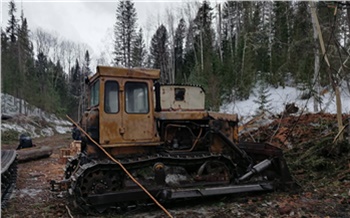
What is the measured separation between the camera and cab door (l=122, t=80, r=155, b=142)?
21.6ft

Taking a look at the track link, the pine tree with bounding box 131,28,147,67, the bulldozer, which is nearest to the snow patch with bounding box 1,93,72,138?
the pine tree with bounding box 131,28,147,67

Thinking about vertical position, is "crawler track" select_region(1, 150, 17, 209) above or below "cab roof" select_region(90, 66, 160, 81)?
below

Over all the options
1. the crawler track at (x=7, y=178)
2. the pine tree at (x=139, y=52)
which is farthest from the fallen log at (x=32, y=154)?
the pine tree at (x=139, y=52)

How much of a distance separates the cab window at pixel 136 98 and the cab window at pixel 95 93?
0.61 m

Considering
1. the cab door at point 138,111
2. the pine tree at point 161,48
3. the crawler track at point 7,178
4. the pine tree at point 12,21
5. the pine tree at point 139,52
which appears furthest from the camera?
the pine tree at point 12,21

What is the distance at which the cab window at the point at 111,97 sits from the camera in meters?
6.45

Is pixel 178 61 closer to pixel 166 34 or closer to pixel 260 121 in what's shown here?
pixel 166 34

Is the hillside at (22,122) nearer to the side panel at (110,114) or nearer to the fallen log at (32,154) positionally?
the fallen log at (32,154)

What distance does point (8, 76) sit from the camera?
36.5 meters

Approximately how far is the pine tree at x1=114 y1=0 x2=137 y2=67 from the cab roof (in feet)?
120

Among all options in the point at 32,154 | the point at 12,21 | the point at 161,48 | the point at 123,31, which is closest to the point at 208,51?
the point at 161,48

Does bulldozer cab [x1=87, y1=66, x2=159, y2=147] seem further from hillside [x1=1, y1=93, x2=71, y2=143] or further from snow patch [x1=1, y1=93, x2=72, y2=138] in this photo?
snow patch [x1=1, y1=93, x2=72, y2=138]

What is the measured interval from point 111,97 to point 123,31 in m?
38.3

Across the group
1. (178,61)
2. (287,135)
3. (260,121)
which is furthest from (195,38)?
(287,135)
